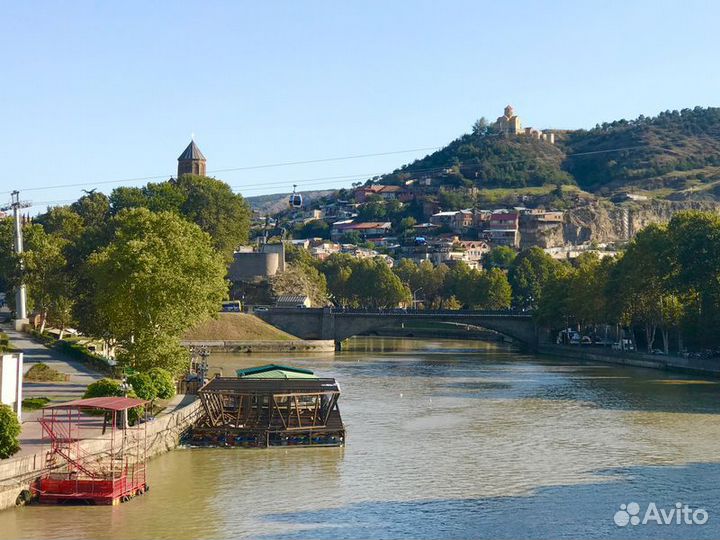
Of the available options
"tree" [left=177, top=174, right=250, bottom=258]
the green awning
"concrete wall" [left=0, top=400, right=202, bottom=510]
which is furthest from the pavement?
"tree" [left=177, top=174, right=250, bottom=258]

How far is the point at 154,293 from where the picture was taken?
59562mm

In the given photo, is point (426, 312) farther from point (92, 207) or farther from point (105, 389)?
point (105, 389)

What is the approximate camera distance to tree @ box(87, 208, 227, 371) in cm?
5731

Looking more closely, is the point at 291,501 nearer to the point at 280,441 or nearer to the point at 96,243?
the point at 280,441

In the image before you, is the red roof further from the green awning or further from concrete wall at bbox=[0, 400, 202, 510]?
the green awning

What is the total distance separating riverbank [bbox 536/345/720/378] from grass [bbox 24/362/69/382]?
4208 cm

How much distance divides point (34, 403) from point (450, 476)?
16884 millimetres

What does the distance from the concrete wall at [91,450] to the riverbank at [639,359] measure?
4086 centimetres

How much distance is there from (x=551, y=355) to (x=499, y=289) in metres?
48.0

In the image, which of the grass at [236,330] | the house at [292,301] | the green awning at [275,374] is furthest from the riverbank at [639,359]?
the green awning at [275,374]

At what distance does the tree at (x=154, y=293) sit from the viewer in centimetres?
5731

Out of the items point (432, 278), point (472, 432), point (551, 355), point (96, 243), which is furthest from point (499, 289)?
point (472, 432)

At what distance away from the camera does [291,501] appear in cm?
3494

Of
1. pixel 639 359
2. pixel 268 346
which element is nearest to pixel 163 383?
pixel 639 359
